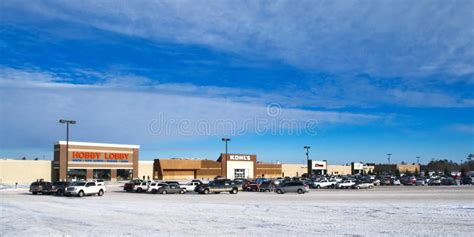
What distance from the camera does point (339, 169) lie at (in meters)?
161

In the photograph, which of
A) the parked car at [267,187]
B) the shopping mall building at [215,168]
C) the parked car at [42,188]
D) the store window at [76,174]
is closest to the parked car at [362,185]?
the parked car at [267,187]

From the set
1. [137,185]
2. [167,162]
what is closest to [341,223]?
[137,185]

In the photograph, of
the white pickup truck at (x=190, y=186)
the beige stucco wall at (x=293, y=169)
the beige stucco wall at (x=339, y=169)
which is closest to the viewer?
the white pickup truck at (x=190, y=186)

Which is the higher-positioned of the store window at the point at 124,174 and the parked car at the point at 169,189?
the store window at the point at 124,174

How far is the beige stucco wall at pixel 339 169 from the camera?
155250mm

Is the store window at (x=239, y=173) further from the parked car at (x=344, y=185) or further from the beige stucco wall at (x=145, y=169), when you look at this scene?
the parked car at (x=344, y=185)

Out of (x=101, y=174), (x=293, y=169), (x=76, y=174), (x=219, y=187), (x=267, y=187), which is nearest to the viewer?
(x=219, y=187)

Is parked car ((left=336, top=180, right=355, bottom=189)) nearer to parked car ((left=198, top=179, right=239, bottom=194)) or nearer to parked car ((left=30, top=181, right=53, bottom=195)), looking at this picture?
parked car ((left=198, top=179, right=239, bottom=194))

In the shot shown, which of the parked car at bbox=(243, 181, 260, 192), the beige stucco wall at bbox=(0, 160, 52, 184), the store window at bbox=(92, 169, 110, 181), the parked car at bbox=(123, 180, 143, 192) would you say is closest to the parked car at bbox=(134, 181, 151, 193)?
the parked car at bbox=(123, 180, 143, 192)

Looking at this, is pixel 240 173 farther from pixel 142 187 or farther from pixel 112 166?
pixel 142 187

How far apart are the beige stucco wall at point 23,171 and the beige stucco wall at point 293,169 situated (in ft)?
217

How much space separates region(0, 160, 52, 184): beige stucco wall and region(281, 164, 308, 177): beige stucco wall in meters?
66.2

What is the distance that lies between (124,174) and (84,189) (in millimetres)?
41531

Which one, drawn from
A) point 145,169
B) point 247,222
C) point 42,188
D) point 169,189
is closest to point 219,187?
point 169,189
